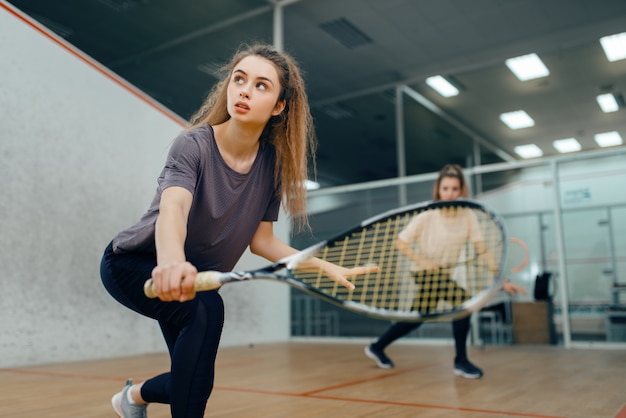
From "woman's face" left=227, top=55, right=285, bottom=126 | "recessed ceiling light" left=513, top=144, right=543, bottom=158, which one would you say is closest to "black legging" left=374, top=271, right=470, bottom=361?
"woman's face" left=227, top=55, right=285, bottom=126

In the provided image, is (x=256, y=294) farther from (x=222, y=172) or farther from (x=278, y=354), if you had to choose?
(x=222, y=172)

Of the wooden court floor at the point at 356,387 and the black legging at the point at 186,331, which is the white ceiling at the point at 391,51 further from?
the black legging at the point at 186,331

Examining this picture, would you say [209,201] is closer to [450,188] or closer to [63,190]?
[450,188]

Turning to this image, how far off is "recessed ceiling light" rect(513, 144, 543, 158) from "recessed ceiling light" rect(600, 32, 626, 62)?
320 cm

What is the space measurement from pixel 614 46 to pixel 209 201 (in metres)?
6.24

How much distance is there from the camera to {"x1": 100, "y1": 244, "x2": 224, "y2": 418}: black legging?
0.96 metres

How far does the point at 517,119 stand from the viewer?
834cm

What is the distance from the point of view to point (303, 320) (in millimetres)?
5051

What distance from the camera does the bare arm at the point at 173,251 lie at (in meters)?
0.78

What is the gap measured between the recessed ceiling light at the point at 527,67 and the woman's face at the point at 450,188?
4473 mm

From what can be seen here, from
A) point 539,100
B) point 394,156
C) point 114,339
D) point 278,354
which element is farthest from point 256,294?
point 394,156

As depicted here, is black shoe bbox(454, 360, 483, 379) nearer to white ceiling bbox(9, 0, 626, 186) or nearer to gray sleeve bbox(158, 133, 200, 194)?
gray sleeve bbox(158, 133, 200, 194)

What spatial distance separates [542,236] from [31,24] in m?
3.79

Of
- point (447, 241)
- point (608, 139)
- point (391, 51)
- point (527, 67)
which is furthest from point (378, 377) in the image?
point (608, 139)
